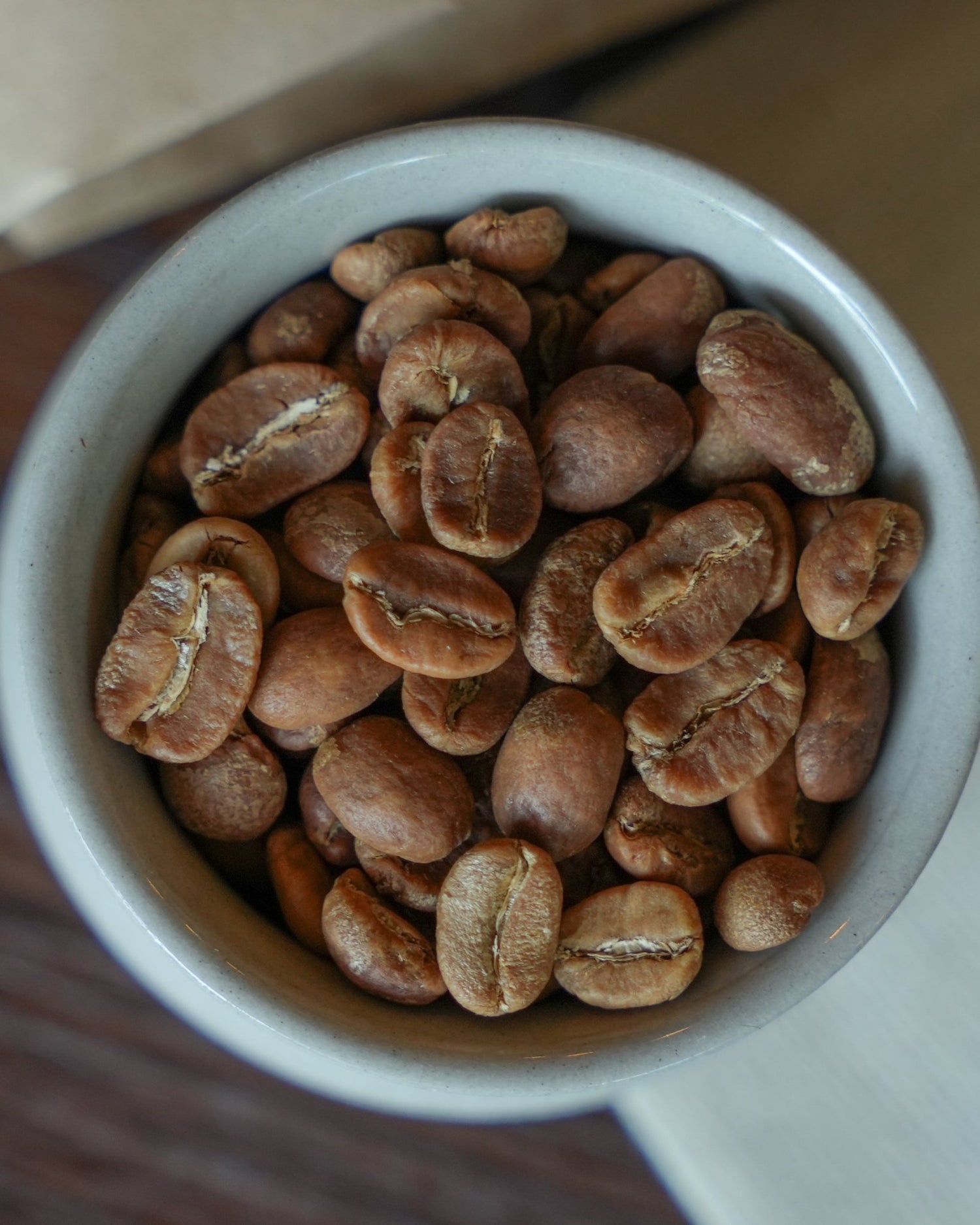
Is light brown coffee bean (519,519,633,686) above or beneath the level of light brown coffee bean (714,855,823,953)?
above

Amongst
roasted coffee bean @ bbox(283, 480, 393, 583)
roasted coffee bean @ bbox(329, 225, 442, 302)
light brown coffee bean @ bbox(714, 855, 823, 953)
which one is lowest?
light brown coffee bean @ bbox(714, 855, 823, 953)

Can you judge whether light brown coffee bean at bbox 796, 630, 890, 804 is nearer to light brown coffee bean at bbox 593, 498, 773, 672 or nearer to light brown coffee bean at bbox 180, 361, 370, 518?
light brown coffee bean at bbox 593, 498, 773, 672

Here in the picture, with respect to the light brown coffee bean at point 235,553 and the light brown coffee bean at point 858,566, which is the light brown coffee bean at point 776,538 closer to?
the light brown coffee bean at point 858,566

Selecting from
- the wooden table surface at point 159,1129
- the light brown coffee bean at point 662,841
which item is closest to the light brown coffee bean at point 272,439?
the light brown coffee bean at point 662,841

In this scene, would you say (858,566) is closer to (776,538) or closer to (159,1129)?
(776,538)

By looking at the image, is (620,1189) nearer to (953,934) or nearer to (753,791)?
(953,934)

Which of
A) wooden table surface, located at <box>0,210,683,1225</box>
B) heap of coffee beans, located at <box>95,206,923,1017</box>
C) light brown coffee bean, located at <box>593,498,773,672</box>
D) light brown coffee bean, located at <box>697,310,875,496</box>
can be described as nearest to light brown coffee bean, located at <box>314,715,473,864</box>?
heap of coffee beans, located at <box>95,206,923,1017</box>
